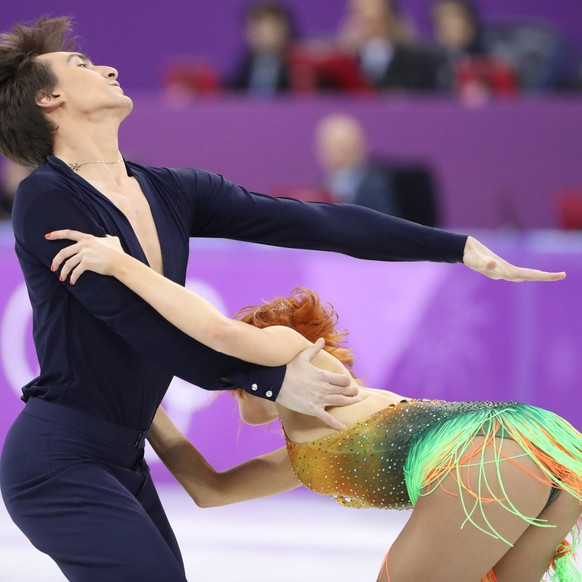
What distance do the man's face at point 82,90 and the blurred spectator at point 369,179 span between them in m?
4.00

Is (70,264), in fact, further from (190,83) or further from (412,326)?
(190,83)

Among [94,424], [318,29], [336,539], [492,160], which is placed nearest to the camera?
[94,424]

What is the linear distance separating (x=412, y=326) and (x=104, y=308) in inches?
115

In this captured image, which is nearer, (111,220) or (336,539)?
(111,220)

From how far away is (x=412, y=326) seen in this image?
17.6 ft

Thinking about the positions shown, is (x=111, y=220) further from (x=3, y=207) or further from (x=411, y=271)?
(x=3, y=207)

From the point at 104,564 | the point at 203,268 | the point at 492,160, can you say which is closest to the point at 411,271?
the point at 203,268

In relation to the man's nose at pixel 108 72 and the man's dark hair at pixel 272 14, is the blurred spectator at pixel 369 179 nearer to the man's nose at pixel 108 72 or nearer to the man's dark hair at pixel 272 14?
the man's dark hair at pixel 272 14

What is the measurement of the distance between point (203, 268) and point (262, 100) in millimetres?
2563

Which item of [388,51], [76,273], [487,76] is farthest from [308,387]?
[388,51]

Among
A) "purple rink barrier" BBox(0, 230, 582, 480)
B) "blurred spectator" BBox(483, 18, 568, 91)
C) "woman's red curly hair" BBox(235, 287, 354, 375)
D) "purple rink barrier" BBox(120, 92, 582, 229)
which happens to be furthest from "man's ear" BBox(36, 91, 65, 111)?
"blurred spectator" BBox(483, 18, 568, 91)

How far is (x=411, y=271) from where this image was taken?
17.7 feet

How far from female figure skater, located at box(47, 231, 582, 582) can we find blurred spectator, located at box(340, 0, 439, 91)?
519cm

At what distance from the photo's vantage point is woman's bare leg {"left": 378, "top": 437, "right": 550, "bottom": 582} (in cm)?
259
